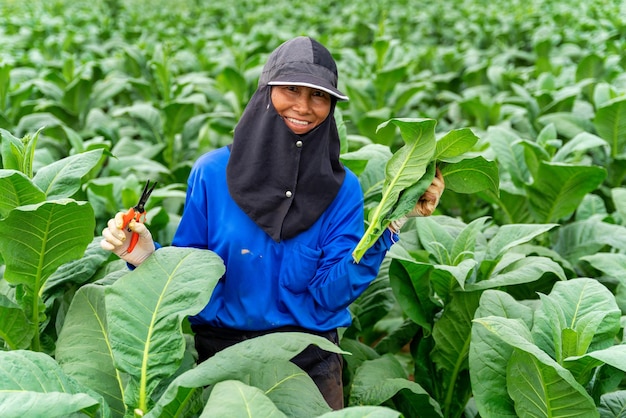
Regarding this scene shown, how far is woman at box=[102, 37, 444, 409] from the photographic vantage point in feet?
7.97

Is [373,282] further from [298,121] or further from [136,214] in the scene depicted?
[136,214]

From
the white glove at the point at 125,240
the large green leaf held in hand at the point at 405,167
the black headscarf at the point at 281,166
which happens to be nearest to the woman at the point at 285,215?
the black headscarf at the point at 281,166

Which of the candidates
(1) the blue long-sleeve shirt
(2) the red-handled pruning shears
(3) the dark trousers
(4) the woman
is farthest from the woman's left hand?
(2) the red-handled pruning shears

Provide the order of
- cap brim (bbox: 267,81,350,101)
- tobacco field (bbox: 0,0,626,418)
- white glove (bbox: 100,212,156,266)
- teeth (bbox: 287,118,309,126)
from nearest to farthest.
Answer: tobacco field (bbox: 0,0,626,418) < white glove (bbox: 100,212,156,266) < cap brim (bbox: 267,81,350,101) < teeth (bbox: 287,118,309,126)

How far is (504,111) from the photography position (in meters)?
5.80

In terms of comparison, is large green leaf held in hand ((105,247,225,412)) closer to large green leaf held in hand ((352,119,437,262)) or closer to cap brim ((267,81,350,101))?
large green leaf held in hand ((352,119,437,262))

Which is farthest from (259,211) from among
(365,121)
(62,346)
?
(365,121)

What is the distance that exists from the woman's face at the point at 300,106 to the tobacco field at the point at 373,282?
0.35 meters

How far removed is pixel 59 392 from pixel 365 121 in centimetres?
395

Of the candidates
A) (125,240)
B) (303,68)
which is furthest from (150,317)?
(303,68)

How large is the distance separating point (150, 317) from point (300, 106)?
0.81m

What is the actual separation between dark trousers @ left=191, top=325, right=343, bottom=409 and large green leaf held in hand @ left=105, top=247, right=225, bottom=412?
476mm

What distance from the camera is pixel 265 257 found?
2.49 meters

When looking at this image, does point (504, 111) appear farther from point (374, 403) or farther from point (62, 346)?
point (62, 346)
